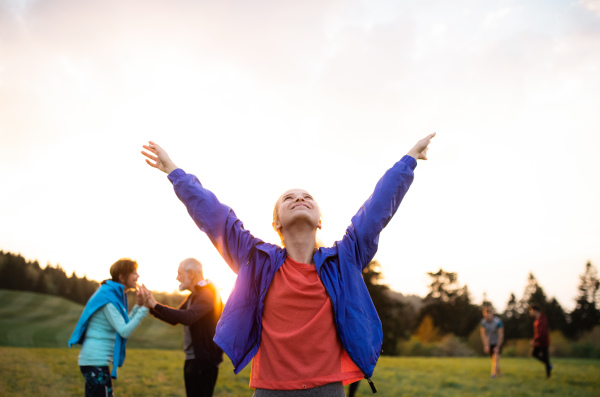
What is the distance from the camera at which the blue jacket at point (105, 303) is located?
439 centimetres

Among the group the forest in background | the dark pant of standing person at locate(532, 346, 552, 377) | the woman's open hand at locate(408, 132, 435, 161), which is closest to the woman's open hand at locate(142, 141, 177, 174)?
the woman's open hand at locate(408, 132, 435, 161)

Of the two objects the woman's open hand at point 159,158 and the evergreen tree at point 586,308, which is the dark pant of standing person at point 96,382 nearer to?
the woman's open hand at point 159,158

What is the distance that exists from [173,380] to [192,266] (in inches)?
217

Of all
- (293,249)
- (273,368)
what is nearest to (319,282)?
(293,249)

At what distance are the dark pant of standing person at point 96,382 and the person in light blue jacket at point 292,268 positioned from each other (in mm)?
2666

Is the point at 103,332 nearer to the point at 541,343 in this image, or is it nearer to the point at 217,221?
the point at 217,221

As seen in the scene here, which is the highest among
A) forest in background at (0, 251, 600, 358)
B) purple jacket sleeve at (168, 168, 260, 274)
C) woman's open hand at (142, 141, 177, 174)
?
woman's open hand at (142, 141, 177, 174)

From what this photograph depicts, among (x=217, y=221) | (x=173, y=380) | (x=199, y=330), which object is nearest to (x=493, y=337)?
(x=173, y=380)

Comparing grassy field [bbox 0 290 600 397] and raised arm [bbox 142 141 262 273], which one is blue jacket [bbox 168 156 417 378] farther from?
grassy field [bbox 0 290 600 397]

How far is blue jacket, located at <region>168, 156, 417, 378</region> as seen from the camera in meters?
2.26

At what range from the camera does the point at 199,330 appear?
4.63 m

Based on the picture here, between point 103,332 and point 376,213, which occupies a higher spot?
point 376,213

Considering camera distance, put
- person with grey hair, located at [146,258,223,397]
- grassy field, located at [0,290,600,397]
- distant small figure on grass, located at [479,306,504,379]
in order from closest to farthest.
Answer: person with grey hair, located at [146,258,223,397] < grassy field, located at [0,290,600,397] < distant small figure on grass, located at [479,306,504,379]

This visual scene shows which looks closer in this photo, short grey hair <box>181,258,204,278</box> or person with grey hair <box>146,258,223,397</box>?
person with grey hair <box>146,258,223,397</box>
